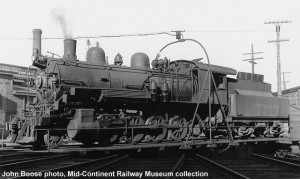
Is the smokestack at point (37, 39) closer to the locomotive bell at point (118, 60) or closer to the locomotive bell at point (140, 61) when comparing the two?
the locomotive bell at point (140, 61)

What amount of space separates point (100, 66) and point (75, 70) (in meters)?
1.15

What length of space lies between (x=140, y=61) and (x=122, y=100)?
287 centimetres

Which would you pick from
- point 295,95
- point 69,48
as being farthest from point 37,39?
point 295,95

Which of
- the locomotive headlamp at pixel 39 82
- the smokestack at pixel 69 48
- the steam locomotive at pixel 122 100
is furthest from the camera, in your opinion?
the smokestack at pixel 69 48

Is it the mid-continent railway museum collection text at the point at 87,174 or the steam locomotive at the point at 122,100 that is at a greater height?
the steam locomotive at the point at 122,100

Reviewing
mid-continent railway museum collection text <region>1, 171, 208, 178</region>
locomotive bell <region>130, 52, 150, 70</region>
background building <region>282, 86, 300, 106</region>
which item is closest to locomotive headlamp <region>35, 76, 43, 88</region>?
locomotive bell <region>130, 52, 150, 70</region>

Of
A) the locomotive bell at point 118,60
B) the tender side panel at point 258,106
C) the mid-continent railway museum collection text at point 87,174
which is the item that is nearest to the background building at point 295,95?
the tender side panel at point 258,106

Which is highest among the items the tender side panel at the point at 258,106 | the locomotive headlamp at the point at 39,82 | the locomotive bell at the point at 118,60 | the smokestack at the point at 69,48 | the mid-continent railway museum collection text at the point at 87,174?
the smokestack at the point at 69,48

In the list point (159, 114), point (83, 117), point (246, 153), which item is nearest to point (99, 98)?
point (83, 117)

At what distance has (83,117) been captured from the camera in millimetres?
10672

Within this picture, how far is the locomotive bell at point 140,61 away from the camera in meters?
14.4

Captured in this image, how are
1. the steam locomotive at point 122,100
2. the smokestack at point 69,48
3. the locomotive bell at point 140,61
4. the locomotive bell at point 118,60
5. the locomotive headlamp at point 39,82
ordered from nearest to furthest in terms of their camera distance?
the steam locomotive at point 122,100 < the locomotive headlamp at point 39,82 < the smokestack at point 69,48 < the locomotive bell at point 118,60 < the locomotive bell at point 140,61

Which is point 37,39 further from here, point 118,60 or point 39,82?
point 39,82

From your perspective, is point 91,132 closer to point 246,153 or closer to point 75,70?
point 75,70
